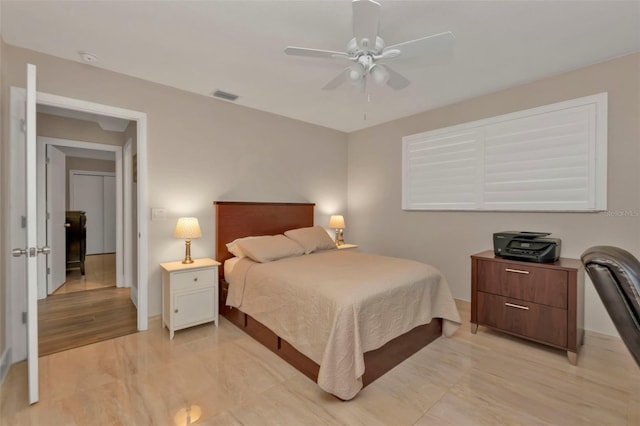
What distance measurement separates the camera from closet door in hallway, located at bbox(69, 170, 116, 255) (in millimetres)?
6578

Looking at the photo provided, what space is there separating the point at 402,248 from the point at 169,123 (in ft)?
10.9

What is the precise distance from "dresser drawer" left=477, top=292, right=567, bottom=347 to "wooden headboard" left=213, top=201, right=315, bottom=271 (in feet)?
8.05

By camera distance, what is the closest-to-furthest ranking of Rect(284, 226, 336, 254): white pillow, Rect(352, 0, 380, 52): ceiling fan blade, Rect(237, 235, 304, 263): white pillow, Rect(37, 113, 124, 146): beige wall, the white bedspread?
1. Rect(352, 0, 380, 52): ceiling fan blade
2. the white bedspread
3. Rect(237, 235, 304, 263): white pillow
4. Rect(284, 226, 336, 254): white pillow
5. Rect(37, 113, 124, 146): beige wall

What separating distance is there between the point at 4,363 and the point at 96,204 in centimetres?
588

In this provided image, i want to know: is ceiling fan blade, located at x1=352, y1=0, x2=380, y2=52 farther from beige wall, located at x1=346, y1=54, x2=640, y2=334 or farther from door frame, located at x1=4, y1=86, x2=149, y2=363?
door frame, located at x1=4, y1=86, x2=149, y2=363

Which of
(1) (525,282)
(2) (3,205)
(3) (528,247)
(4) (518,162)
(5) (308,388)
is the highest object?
(4) (518,162)

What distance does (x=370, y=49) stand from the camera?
6.17 feet

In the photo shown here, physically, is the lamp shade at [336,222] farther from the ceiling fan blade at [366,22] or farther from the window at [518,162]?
the ceiling fan blade at [366,22]

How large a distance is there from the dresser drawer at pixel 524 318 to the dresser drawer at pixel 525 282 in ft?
0.17

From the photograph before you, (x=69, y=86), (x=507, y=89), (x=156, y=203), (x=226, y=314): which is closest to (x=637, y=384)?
(x=507, y=89)

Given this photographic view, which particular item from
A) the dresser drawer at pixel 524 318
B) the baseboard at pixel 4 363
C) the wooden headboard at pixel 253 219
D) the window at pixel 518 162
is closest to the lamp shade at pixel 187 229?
the wooden headboard at pixel 253 219

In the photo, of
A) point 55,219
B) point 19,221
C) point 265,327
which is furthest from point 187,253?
point 55,219

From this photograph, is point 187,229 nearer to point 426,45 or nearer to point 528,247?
point 426,45

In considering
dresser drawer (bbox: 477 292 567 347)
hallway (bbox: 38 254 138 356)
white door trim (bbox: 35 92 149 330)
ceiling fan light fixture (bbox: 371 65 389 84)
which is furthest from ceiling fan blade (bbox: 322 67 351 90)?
hallway (bbox: 38 254 138 356)
